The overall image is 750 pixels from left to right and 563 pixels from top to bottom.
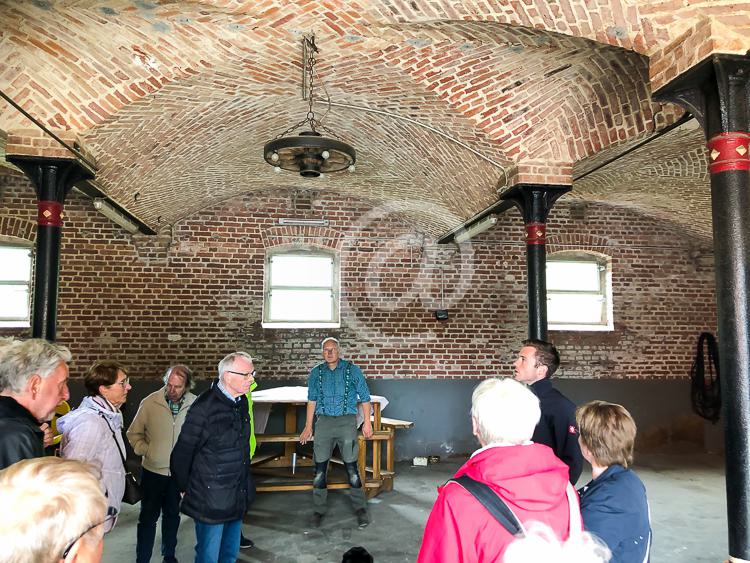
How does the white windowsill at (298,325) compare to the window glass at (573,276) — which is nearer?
the white windowsill at (298,325)

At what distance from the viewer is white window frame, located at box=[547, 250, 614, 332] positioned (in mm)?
8781

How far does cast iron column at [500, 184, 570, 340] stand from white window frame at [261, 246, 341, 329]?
11.8 feet

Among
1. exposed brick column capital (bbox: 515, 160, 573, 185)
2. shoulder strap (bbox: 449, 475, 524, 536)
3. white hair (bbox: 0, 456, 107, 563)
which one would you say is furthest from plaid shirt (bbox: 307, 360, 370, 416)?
white hair (bbox: 0, 456, 107, 563)

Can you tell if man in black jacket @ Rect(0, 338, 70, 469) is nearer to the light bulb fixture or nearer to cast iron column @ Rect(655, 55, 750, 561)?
cast iron column @ Rect(655, 55, 750, 561)

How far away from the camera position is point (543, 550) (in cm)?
142

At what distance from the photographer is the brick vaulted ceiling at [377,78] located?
11.6 feet

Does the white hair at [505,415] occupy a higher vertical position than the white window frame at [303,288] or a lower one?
lower

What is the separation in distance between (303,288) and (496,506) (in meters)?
6.97

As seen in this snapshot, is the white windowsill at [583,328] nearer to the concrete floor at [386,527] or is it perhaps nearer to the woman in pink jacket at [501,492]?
the concrete floor at [386,527]

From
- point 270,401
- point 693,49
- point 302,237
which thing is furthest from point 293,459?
point 693,49

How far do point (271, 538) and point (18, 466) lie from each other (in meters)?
3.97

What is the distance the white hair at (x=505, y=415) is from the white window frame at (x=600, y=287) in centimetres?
743

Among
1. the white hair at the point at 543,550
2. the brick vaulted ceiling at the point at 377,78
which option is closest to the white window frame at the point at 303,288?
the brick vaulted ceiling at the point at 377,78

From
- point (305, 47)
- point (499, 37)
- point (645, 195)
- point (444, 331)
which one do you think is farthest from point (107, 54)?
point (645, 195)
